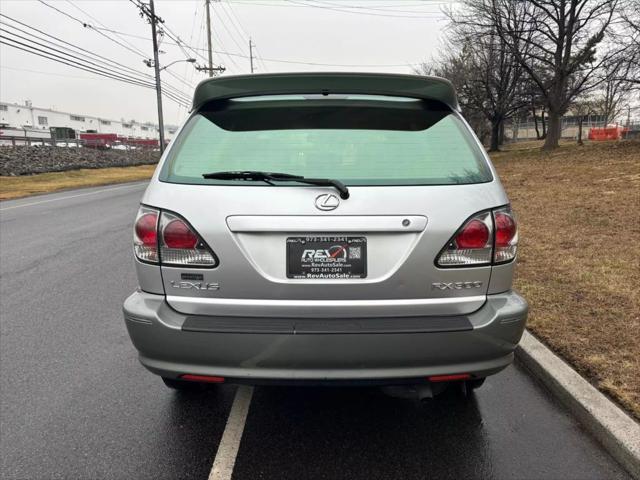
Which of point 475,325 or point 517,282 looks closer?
point 475,325

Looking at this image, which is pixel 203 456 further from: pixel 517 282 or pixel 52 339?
pixel 517 282

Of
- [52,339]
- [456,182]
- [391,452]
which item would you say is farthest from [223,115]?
[52,339]

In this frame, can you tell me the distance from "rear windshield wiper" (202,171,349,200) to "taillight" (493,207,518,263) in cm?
73

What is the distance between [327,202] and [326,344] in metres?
0.62

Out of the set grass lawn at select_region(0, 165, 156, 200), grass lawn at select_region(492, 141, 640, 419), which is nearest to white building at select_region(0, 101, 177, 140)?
grass lawn at select_region(0, 165, 156, 200)

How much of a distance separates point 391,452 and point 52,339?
300 centimetres

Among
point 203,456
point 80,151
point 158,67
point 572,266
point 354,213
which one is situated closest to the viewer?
point 354,213

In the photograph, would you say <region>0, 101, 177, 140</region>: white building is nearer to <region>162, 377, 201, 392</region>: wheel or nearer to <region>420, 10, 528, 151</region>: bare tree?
<region>420, 10, 528, 151</region>: bare tree

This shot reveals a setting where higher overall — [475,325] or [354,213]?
[354,213]

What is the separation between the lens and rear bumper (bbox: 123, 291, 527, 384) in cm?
212

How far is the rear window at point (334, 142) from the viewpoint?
2.29 meters

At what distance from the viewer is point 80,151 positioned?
3778 cm

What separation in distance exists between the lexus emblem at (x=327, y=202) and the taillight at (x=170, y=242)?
518mm

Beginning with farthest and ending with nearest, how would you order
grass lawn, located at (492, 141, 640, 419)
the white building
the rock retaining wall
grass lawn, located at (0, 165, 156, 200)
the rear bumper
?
1. the white building
2. the rock retaining wall
3. grass lawn, located at (0, 165, 156, 200)
4. grass lawn, located at (492, 141, 640, 419)
5. the rear bumper
